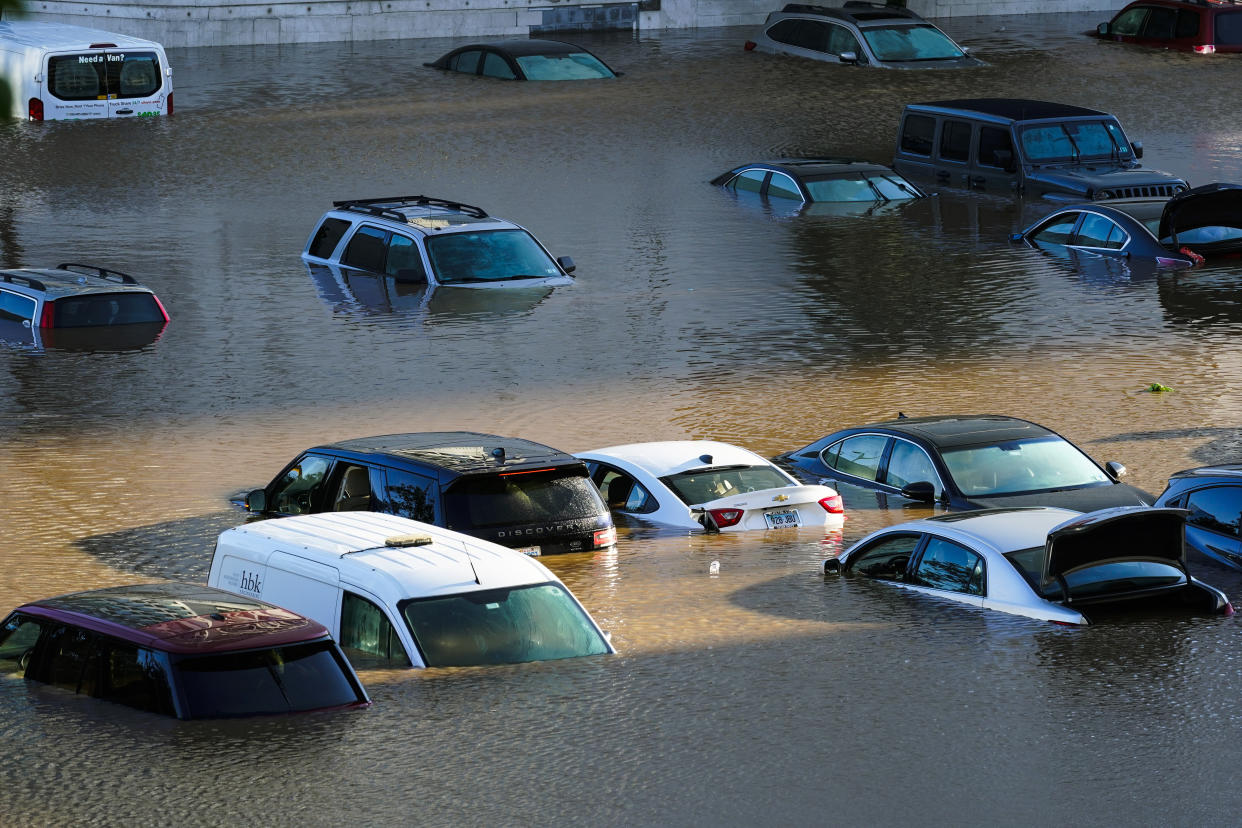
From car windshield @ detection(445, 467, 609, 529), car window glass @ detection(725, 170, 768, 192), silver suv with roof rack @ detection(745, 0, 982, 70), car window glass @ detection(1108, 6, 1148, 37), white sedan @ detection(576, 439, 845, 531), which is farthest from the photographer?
car window glass @ detection(1108, 6, 1148, 37)

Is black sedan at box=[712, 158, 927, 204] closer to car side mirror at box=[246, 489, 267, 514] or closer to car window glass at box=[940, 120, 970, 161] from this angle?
car window glass at box=[940, 120, 970, 161]

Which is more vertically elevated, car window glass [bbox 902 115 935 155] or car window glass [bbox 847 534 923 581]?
car window glass [bbox 902 115 935 155]

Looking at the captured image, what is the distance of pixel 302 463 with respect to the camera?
17.3m

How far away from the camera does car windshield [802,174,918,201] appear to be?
35.1 m

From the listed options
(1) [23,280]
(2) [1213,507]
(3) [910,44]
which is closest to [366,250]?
(1) [23,280]

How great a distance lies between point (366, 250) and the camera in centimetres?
2973

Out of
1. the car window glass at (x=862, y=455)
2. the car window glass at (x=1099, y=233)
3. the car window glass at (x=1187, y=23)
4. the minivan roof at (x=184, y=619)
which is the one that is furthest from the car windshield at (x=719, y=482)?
the car window glass at (x=1187, y=23)

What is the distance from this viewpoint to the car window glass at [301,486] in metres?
17.0

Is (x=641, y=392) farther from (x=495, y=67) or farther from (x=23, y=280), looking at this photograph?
(x=495, y=67)

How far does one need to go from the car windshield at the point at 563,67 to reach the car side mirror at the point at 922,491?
28.8 meters

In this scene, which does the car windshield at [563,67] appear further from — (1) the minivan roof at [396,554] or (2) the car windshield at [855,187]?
(1) the minivan roof at [396,554]

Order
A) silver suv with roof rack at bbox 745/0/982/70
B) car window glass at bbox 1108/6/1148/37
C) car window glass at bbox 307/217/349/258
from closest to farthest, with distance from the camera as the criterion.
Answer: car window glass at bbox 307/217/349/258
silver suv with roof rack at bbox 745/0/982/70
car window glass at bbox 1108/6/1148/37

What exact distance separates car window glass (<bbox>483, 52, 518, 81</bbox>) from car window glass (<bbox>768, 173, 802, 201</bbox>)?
11090 millimetres

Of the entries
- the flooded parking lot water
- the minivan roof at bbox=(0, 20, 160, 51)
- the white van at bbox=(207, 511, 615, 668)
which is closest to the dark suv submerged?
the flooded parking lot water
